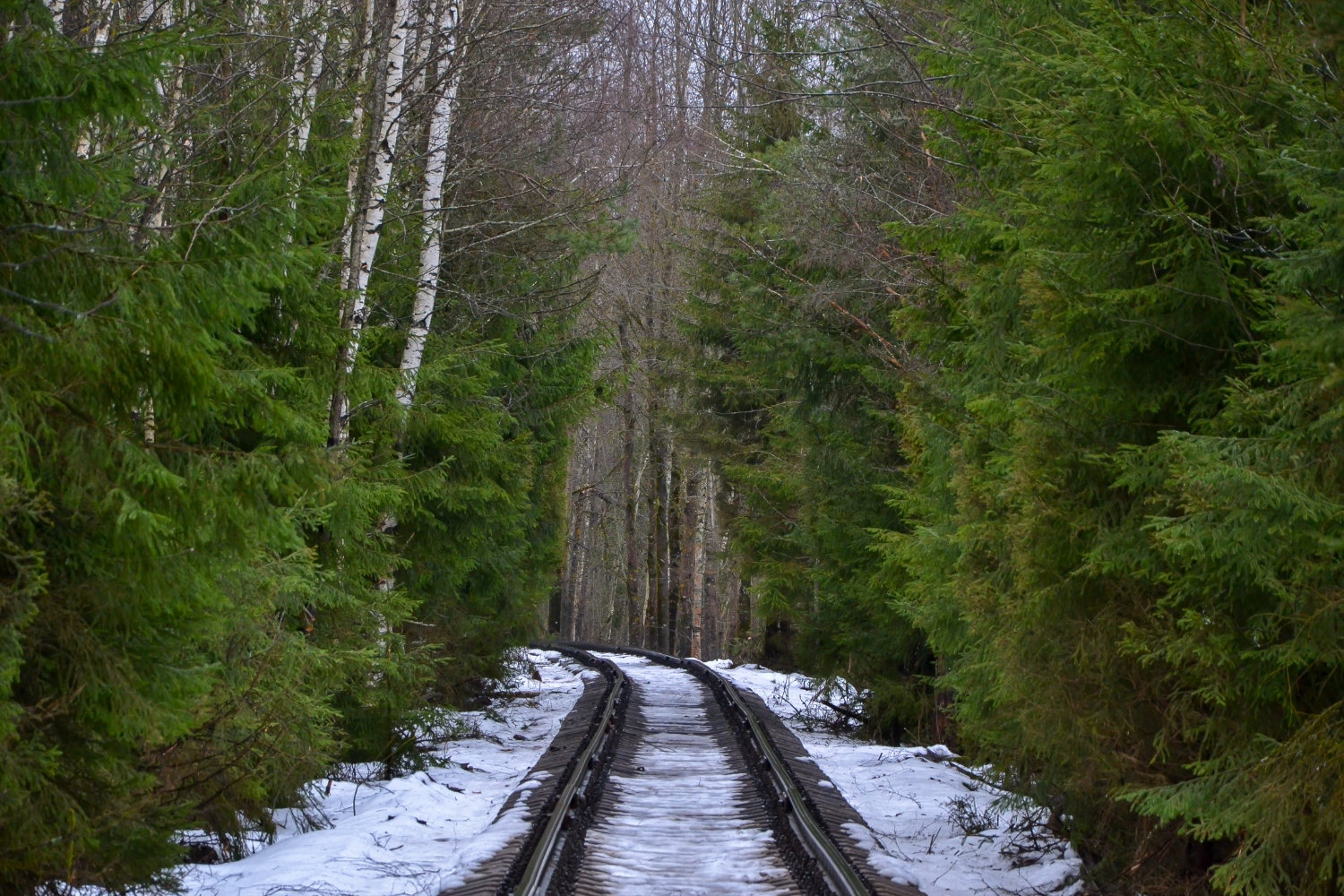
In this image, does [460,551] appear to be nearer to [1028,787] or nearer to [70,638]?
[1028,787]

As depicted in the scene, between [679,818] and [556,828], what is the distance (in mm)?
1603

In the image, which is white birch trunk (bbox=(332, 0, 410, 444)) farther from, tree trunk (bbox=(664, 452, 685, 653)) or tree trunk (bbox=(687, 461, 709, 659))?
tree trunk (bbox=(687, 461, 709, 659))

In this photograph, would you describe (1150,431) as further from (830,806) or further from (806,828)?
(830,806)

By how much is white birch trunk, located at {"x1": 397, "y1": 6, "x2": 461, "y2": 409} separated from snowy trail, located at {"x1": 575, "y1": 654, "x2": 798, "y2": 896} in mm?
4573

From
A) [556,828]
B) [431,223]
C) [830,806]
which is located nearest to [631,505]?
[431,223]

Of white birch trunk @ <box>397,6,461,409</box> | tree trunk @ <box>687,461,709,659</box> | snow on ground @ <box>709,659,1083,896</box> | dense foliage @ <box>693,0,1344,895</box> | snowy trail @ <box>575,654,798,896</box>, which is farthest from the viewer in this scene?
tree trunk @ <box>687,461,709,659</box>

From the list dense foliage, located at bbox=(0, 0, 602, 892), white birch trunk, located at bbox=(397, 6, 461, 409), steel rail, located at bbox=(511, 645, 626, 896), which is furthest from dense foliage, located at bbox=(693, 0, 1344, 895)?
white birch trunk, located at bbox=(397, 6, 461, 409)

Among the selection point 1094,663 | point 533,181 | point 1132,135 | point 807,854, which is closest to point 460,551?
point 533,181

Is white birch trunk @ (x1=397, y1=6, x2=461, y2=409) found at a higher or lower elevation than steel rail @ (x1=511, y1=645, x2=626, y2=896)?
higher

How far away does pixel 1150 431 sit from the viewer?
5.85 metres

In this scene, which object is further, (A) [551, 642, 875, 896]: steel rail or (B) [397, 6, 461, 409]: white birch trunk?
(B) [397, 6, 461, 409]: white birch trunk

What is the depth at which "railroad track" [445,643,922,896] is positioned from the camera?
665cm

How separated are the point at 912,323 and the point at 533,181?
5128mm

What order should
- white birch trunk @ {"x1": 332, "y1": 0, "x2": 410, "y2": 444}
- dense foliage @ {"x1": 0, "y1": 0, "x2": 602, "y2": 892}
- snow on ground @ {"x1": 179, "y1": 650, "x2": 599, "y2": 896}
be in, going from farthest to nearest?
1. white birch trunk @ {"x1": 332, "y1": 0, "x2": 410, "y2": 444}
2. snow on ground @ {"x1": 179, "y1": 650, "x2": 599, "y2": 896}
3. dense foliage @ {"x1": 0, "y1": 0, "x2": 602, "y2": 892}
